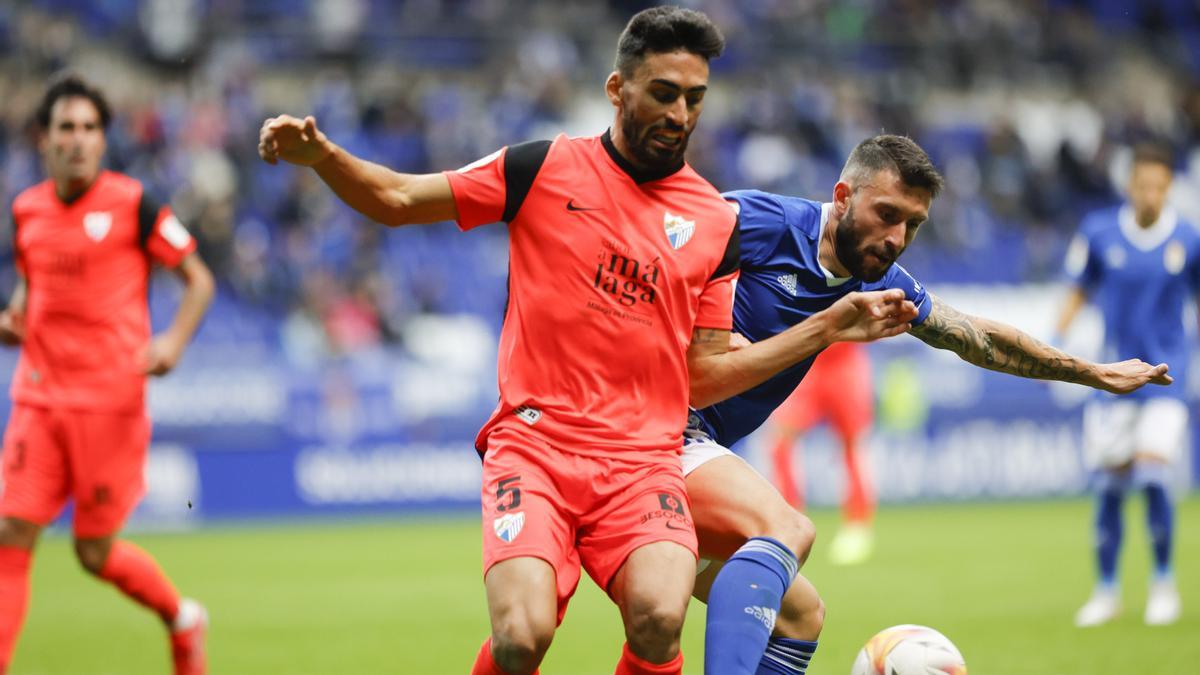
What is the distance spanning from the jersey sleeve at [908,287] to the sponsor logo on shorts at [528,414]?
1.39m

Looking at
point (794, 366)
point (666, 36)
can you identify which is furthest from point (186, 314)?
point (666, 36)

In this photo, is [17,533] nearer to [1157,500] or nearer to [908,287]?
[908,287]

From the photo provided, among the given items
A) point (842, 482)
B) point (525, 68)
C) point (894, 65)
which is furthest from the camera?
point (894, 65)

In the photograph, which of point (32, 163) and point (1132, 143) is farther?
point (1132, 143)

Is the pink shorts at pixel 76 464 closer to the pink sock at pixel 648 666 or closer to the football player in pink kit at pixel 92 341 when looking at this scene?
the football player in pink kit at pixel 92 341

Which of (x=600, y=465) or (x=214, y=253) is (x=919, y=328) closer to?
(x=600, y=465)

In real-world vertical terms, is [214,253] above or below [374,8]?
below

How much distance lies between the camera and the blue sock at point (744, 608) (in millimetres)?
4750

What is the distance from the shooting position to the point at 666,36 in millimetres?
4910

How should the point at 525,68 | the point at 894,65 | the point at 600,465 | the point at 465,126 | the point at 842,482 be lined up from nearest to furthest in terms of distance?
1. the point at 600,465
2. the point at 842,482
3. the point at 465,126
4. the point at 525,68
5. the point at 894,65

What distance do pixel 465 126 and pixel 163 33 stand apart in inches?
177

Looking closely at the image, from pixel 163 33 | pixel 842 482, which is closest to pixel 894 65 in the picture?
pixel 842 482

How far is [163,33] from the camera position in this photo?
69.8 ft

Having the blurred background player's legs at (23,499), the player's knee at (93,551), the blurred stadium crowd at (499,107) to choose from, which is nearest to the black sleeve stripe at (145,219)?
the blurred background player's legs at (23,499)
